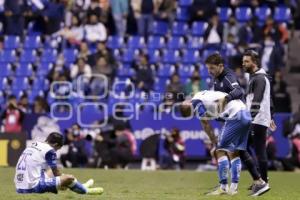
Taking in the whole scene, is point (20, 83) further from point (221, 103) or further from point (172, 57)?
point (221, 103)

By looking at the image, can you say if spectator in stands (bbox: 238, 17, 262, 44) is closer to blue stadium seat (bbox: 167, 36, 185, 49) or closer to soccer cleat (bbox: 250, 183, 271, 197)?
blue stadium seat (bbox: 167, 36, 185, 49)

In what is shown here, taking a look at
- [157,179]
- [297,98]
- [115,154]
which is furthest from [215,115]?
[297,98]

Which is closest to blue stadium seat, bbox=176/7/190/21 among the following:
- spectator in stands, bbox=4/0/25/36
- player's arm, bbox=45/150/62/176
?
spectator in stands, bbox=4/0/25/36

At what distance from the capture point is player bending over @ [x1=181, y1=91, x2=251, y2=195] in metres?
13.5

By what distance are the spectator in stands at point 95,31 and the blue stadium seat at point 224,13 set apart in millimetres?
3456

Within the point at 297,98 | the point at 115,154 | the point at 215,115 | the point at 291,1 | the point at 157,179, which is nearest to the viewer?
the point at 215,115

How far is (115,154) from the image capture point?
78.0 feet

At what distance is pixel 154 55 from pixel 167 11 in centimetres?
187

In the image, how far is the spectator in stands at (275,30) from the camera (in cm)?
2666

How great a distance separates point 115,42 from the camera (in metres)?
28.4

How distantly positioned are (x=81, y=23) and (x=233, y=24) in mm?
4745

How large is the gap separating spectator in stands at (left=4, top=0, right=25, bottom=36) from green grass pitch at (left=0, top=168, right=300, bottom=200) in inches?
370

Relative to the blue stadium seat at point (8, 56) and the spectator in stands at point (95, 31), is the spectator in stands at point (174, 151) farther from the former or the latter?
the blue stadium seat at point (8, 56)

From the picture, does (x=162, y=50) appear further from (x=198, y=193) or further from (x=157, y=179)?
(x=198, y=193)
